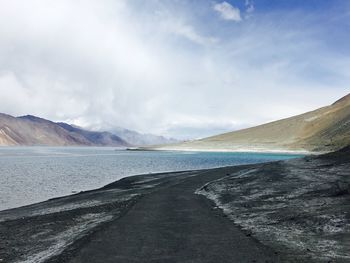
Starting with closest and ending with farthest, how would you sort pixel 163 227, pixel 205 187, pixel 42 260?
pixel 42 260
pixel 163 227
pixel 205 187

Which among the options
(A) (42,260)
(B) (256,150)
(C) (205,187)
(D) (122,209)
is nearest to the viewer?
(A) (42,260)

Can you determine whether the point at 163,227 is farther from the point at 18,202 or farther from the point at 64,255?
the point at 18,202

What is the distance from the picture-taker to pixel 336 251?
46.3 feet

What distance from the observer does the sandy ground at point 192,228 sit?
14.4m

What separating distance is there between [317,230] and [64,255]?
434 inches

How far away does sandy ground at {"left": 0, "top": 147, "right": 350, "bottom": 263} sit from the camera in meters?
14.4

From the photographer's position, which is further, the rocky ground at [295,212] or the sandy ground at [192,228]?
the rocky ground at [295,212]

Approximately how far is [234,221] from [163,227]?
4.13m

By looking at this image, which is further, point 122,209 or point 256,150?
point 256,150

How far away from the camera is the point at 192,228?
62.2 feet

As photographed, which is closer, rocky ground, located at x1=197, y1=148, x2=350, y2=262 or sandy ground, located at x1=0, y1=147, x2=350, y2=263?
sandy ground, located at x1=0, y1=147, x2=350, y2=263

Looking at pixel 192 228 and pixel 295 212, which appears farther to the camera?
pixel 295 212

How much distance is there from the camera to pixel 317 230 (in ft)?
57.5

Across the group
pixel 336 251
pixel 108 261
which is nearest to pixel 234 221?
pixel 336 251
